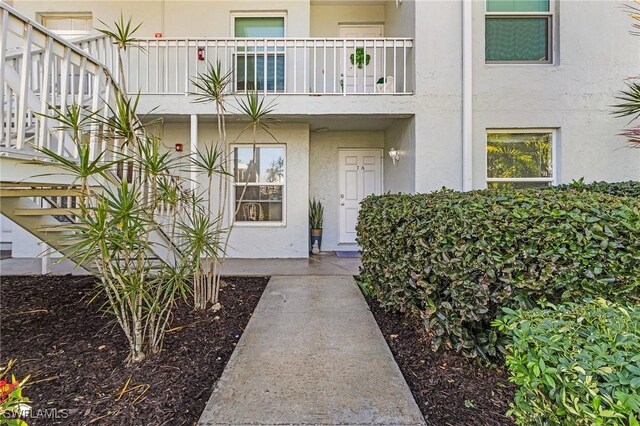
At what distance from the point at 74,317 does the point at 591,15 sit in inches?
325

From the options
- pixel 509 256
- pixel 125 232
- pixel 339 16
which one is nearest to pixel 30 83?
pixel 125 232

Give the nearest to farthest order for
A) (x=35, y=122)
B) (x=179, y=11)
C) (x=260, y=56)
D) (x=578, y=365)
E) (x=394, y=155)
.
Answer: (x=578, y=365)
(x=35, y=122)
(x=260, y=56)
(x=394, y=155)
(x=179, y=11)

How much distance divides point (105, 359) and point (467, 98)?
Answer: 5649 mm

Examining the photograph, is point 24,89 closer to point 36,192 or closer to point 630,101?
point 36,192

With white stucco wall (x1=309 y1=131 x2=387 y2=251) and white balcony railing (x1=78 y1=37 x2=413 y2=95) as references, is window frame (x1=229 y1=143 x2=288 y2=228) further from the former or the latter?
white balcony railing (x1=78 y1=37 x2=413 y2=95)

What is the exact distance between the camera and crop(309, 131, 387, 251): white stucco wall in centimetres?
752

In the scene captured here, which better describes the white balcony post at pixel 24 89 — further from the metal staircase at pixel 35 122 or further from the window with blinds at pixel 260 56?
the window with blinds at pixel 260 56

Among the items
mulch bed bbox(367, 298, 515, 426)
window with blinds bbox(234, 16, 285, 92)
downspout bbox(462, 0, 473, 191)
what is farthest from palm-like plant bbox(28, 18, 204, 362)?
downspout bbox(462, 0, 473, 191)

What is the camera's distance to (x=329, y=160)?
754cm

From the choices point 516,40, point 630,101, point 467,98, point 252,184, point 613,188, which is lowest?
point 613,188

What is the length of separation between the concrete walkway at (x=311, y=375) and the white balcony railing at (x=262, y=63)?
3895 millimetres

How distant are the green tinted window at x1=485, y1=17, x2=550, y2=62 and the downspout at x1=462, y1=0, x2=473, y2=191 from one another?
44 cm

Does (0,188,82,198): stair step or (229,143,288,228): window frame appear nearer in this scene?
(0,188,82,198): stair step

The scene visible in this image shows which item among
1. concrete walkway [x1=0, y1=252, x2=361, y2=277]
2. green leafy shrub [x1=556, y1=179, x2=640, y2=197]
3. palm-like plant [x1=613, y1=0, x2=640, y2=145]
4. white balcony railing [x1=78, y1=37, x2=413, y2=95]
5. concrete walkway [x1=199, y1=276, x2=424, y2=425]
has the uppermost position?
white balcony railing [x1=78, y1=37, x2=413, y2=95]
